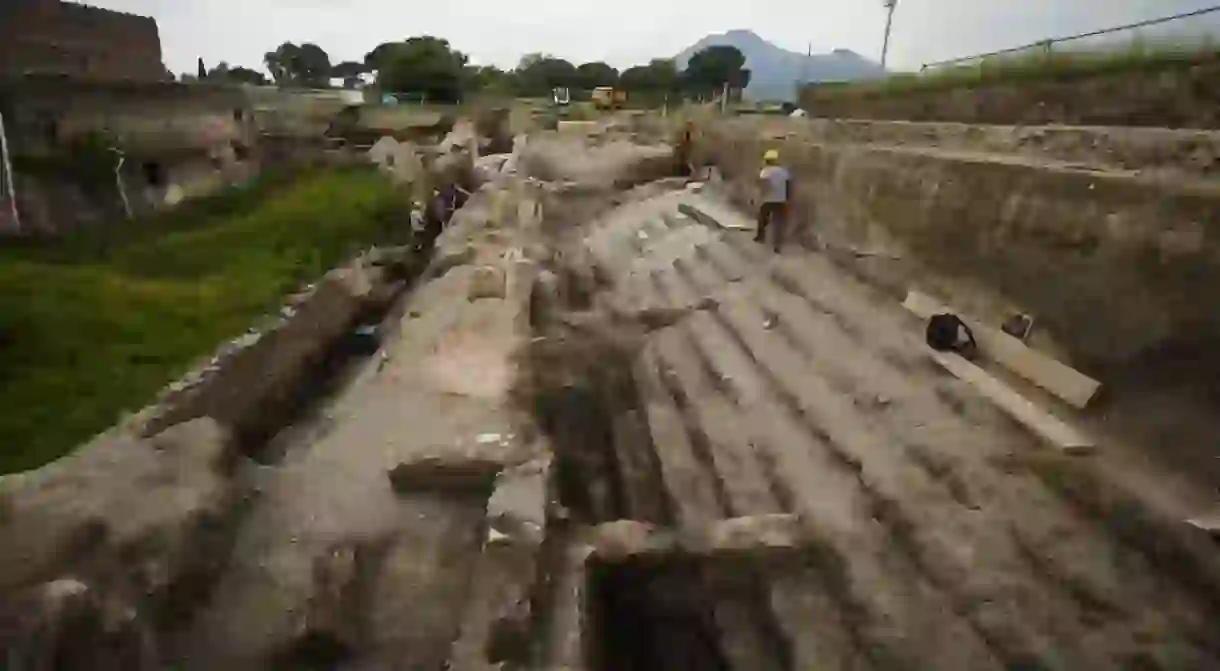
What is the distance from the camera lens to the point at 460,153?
18062 millimetres

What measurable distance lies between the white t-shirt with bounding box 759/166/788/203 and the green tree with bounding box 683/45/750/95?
29.8 meters

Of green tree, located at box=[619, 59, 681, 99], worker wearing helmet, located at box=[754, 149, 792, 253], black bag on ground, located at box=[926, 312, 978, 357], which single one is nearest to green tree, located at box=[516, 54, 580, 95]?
green tree, located at box=[619, 59, 681, 99]

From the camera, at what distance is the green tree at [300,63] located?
51812 millimetres

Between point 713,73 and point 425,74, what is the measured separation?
13.1 m

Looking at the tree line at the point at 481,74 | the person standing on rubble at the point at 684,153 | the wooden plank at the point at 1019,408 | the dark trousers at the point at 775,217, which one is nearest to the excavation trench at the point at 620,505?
the wooden plank at the point at 1019,408

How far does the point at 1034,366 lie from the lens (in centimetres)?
388

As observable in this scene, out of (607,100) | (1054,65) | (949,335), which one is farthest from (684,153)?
(607,100)

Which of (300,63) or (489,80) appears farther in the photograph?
(300,63)

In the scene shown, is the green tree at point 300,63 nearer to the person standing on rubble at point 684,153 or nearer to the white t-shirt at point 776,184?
the person standing on rubble at point 684,153

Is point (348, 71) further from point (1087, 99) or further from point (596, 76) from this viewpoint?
point (1087, 99)

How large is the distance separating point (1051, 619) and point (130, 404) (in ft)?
25.5

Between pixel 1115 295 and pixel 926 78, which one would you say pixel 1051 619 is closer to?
pixel 1115 295

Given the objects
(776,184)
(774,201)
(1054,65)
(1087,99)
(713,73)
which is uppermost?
(713,73)

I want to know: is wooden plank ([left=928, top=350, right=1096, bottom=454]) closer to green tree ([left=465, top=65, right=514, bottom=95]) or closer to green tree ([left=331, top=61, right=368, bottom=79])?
green tree ([left=465, top=65, right=514, bottom=95])
